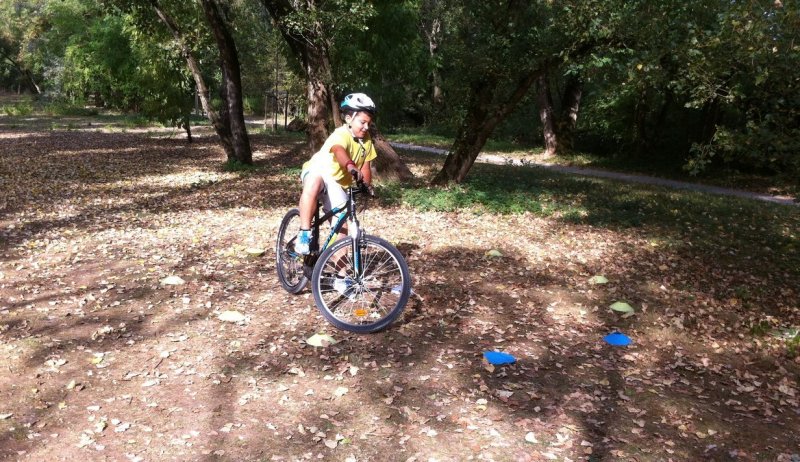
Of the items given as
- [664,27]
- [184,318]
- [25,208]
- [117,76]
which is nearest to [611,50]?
[664,27]

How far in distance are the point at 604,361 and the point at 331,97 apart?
9697 mm

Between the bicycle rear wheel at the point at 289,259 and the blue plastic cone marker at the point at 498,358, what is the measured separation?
2.09 m

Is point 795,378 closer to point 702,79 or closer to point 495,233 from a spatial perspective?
point 702,79

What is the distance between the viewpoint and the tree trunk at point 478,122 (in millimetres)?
10783

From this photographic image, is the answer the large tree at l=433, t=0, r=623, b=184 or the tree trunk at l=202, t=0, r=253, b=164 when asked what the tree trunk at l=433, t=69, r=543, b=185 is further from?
the tree trunk at l=202, t=0, r=253, b=164

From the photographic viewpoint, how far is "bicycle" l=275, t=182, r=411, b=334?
487 cm

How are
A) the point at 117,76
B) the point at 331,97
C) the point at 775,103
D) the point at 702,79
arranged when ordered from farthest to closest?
the point at 117,76
the point at 331,97
the point at 702,79
the point at 775,103

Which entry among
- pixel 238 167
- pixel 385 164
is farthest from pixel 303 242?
pixel 238 167

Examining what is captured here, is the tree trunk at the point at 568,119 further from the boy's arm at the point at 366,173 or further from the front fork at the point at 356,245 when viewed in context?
the front fork at the point at 356,245

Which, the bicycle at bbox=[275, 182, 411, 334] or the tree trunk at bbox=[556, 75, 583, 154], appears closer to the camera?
the bicycle at bbox=[275, 182, 411, 334]

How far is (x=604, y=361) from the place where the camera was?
4832 millimetres

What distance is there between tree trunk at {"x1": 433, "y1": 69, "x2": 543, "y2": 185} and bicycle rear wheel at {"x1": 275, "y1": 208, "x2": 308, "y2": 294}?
240 inches

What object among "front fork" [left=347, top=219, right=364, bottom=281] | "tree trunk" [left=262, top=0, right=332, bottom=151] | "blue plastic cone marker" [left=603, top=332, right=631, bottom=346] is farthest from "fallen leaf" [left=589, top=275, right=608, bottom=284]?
"tree trunk" [left=262, top=0, right=332, bottom=151]

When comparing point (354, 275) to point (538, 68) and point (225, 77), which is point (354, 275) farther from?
point (225, 77)
